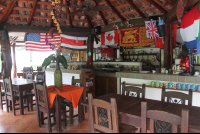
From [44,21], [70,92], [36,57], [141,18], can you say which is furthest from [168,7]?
[36,57]

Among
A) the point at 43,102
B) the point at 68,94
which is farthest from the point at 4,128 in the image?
the point at 68,94

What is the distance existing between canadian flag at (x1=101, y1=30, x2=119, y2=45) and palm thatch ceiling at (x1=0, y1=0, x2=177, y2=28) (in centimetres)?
45

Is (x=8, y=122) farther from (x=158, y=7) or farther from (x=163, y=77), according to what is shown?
(x=158, y=7)

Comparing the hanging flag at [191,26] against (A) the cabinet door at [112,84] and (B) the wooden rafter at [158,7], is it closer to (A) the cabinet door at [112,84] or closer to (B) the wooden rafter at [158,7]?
(B) the wooden rafter at [158,7]

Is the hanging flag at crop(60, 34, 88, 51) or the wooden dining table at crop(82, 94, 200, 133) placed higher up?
the hanging flag at crop(60, 34, 88, 51)

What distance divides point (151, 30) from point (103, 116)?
4.08 meters

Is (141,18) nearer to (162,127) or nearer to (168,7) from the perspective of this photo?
(168,7)

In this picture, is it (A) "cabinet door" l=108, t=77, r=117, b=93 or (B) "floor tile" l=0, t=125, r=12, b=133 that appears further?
(A) "cabinet door" l=108, t=77, r=117, b=93

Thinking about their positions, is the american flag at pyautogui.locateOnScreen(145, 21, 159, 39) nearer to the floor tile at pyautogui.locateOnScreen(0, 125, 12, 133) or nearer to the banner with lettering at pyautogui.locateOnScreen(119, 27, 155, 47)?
the banner with lettering at pyautogui.locateOnScreen(119, 27, 155, 47)

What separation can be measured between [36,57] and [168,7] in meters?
10.8

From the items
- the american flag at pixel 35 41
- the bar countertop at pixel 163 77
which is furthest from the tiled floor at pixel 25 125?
the american flag at pixel 35 41

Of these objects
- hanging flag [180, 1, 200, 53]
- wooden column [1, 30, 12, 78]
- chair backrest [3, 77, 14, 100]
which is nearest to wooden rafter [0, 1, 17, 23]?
wooden column [1, 30, 12, 78]

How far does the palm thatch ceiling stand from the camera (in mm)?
5166

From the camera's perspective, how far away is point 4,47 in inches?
239
